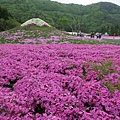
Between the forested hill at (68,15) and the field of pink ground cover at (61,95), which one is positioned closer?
the field of pink ground cover at (61,95)

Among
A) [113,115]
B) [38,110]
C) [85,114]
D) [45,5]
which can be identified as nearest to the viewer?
[85,114]

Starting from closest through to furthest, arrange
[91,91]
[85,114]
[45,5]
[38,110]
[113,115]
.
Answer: [85,114]
[113,115]
[38,110]
[91,91]
[45,5]

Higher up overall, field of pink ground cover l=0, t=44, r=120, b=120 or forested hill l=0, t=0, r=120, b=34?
forested hill l=0, t=0, r=120, b=34

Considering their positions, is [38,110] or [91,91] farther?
[91,91]

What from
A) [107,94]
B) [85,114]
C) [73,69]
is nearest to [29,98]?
[85,114]

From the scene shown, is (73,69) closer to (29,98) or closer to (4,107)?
(29,98)

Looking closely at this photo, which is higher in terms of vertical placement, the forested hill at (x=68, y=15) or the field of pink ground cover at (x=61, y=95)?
the forested hill at (x=68, y=15)

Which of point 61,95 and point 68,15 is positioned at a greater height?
point 68,15

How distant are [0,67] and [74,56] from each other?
294 centimetres

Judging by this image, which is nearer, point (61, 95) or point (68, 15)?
point (61, 95)

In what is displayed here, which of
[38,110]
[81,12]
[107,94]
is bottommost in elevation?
[38,110]

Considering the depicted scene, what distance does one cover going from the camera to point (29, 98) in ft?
12.3

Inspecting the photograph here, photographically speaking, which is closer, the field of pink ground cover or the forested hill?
the field of pink ground cover

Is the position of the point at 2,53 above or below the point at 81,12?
below
